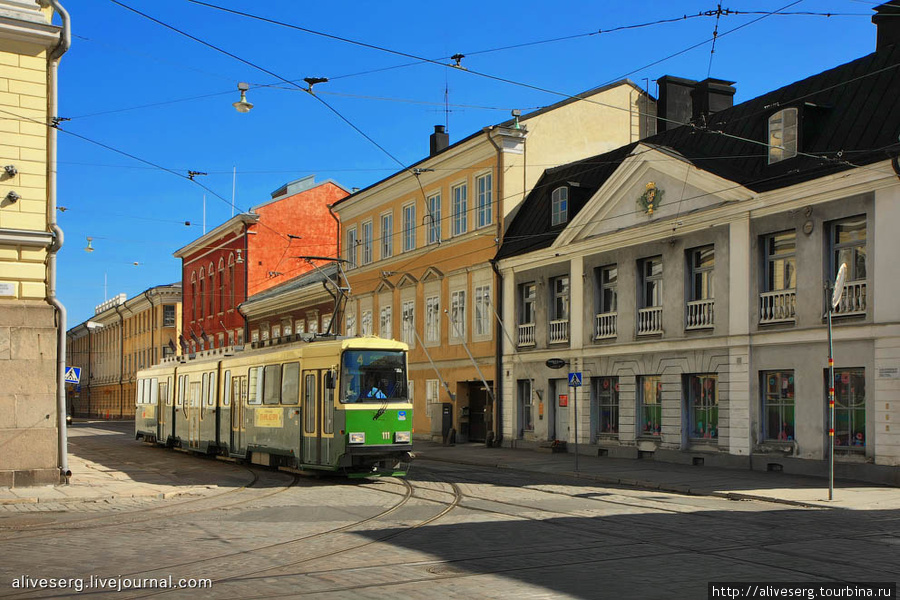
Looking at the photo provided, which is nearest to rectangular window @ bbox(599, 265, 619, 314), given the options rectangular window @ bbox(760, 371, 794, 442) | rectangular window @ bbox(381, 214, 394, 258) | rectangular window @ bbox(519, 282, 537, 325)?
rectangular window @ bbox(519, 282, 537, 325)

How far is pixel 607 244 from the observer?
28.4 metres

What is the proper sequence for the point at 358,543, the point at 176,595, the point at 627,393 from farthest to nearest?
the point at 627,393
the point at 358,543
the point at 176,595

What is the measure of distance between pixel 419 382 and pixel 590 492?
21164mm

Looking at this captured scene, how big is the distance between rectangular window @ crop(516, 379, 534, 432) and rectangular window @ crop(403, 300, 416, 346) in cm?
825

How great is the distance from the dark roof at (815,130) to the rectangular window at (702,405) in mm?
5161

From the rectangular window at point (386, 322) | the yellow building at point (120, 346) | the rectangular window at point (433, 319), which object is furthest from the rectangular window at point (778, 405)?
the yellow building at point (120, 346)

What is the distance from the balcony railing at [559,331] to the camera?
30361 millimetres

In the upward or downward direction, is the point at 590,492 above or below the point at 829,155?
below

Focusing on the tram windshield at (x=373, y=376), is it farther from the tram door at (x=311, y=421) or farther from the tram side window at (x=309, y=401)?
the tram side window at (x=309, y=401)

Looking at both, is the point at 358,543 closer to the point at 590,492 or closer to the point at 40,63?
the point at 590,492

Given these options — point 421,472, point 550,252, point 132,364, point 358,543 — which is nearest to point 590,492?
point 421,472

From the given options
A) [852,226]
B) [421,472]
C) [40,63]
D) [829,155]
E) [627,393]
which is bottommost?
[421,472]

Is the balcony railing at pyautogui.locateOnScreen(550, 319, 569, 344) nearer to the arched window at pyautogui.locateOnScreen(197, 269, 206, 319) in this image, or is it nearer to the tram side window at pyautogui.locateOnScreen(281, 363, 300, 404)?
the tram side window at pyautogui.locateOnScreen(281, 363, 300, 404)

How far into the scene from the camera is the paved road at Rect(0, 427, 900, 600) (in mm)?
9242
